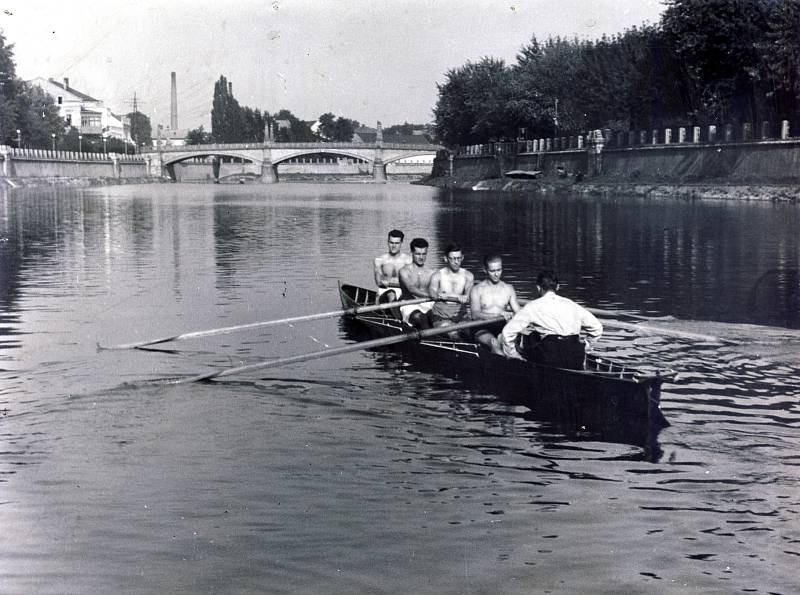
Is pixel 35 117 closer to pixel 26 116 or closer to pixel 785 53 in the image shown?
pixel 26 116

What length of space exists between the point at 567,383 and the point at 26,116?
396 ft

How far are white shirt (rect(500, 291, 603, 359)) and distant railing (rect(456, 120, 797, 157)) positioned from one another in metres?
54.2

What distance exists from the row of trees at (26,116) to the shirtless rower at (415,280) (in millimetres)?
99996

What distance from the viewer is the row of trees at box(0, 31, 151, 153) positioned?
11031 centimetres

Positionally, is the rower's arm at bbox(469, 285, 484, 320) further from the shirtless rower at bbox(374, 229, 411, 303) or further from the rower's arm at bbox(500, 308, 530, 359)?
the shirtless rower at bbox(374, 229, 411, 303)

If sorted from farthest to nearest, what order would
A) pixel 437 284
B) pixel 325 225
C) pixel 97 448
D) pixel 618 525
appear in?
1. pixel 325 225
2. pixel 437 284
3. pixel 97 448
4. pixel 618 525

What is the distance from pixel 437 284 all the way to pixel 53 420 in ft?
21.6

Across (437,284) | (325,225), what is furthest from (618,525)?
(325,225)

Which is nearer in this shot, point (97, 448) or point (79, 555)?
point (79, 555)

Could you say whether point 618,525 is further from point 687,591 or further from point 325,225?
point 325,225

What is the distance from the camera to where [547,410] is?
1326 centimetres

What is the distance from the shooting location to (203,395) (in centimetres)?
1470

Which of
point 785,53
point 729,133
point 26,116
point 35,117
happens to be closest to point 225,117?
point 35,117

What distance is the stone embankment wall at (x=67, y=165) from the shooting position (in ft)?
382
